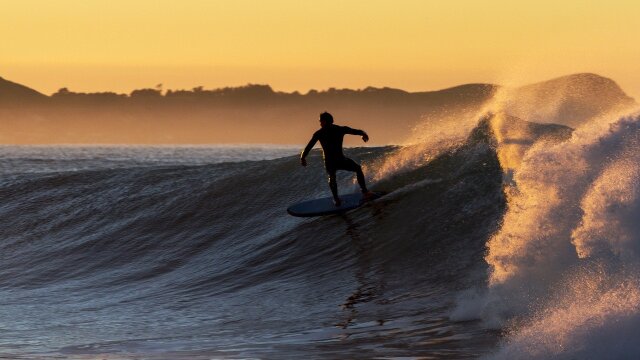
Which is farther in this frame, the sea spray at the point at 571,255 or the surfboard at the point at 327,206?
the surfboard at the point at 327,206

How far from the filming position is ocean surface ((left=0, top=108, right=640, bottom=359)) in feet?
33.7

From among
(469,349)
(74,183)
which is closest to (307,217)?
(469,349)

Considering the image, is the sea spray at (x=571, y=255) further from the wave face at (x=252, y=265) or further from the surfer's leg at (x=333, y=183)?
the surfer's leg at (x=333, y=183)

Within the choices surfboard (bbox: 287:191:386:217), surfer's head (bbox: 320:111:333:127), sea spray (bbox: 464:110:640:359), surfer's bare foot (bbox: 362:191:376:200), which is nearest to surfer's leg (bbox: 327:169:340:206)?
surfboard (bbox: 287:191:386:217)

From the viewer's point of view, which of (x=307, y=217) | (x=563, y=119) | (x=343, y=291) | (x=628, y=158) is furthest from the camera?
(x=563, y=119)

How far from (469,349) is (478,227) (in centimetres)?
601

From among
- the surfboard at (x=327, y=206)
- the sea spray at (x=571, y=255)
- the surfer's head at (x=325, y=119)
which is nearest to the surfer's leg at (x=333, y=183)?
the surfboard at (x=327, y=206)

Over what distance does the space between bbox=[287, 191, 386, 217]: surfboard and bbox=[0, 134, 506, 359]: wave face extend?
0.86ft

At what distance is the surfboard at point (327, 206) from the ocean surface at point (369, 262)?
0.85ft

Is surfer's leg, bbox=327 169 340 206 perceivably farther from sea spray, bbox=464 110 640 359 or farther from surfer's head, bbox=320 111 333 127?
sea spray, bbox=464 110 640 359

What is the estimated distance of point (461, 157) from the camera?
19.5 meters

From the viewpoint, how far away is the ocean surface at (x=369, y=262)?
1026cm

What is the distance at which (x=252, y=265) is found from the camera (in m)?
17.2

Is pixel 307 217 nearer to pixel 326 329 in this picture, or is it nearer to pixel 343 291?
pixel 343 291
